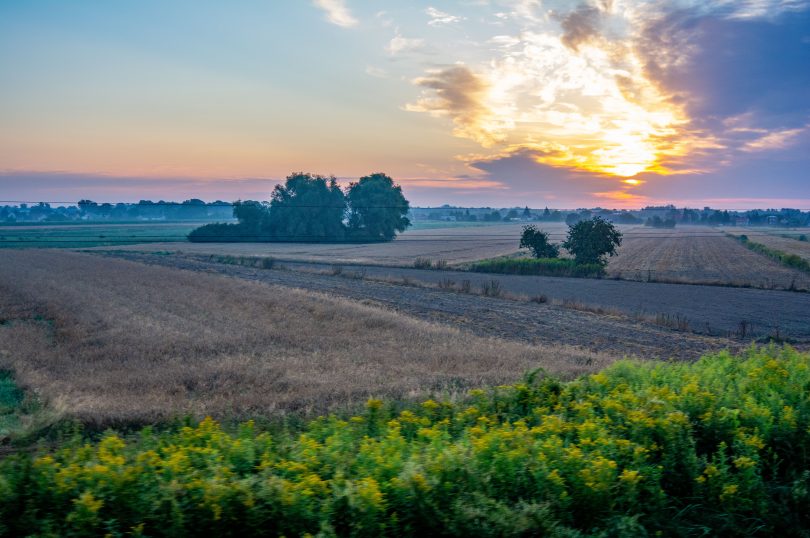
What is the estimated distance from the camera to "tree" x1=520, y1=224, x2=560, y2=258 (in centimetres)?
6062

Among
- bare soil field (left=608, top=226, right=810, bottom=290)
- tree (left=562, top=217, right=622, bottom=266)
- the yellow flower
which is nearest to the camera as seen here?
the yellow flower

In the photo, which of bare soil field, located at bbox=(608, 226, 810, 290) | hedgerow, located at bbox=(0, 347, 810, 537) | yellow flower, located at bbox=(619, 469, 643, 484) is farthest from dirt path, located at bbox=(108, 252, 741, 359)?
bare soil field, located at bbox=(608, 226, 810, 290)

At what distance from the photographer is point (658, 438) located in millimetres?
6453

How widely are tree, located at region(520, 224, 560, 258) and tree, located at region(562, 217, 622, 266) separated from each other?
5584 mm

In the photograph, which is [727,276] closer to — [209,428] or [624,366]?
[624,366]

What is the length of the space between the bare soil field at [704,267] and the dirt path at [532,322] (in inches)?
864

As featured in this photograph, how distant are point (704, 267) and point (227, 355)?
197 ft

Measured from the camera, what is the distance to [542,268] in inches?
2183

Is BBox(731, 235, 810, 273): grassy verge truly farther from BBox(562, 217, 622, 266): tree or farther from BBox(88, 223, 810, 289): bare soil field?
BBox(562, 217, 622, 266): tree

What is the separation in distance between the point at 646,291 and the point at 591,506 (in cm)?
4154

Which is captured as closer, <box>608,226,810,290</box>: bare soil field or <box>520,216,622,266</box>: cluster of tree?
<box>608,226,810,290</box>: bare soil field

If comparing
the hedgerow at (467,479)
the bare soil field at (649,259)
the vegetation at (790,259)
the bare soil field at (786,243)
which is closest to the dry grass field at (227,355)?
the hedgerow at (467,479)

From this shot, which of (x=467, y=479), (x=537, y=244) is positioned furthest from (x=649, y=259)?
(x=467, y=479)

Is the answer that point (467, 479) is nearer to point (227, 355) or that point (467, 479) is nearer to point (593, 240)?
point (227, 355)
